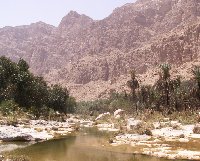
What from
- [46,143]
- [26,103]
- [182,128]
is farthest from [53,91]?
[46,143]

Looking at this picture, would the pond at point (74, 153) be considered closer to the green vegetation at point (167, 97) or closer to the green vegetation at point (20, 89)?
the green vegetation at point (167, 97)

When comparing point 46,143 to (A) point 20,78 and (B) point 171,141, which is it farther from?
(A) point 20,78

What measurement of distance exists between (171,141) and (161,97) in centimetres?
6443

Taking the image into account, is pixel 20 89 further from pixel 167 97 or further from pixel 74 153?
pixel 74 153

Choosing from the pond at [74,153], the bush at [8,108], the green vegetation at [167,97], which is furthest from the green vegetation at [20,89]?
the pond at [74,153]

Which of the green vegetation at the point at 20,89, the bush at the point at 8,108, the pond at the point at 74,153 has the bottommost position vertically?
the pond at the point at 74,153

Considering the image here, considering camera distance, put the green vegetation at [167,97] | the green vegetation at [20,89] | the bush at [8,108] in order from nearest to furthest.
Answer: the bush at [8,108]
the green vegetation at [167,97]
the green vegetation at [20,89]

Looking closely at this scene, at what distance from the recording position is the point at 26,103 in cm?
8644

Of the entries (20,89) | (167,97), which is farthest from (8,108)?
(167,97)

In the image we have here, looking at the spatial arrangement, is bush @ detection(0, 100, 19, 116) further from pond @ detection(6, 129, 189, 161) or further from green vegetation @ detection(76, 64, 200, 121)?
green vegetation @ detection(76, 64, 200, 121)

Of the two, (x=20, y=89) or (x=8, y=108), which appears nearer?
(x=8, y=108)

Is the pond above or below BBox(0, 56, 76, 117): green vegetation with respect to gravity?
below

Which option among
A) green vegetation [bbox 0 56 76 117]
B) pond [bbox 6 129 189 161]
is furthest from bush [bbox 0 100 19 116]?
pond [bbox 6 129 189 161]

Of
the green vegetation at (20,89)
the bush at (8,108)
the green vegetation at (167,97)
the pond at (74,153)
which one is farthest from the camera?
the green vegetation at (20,89)
